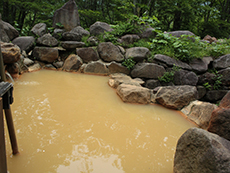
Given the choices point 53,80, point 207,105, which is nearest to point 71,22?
point 53,80

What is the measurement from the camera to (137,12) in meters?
9.91

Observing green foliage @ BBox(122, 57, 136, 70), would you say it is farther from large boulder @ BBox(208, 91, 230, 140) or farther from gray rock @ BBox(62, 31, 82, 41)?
large boulder @ BBox(208, 91, 230, 140)

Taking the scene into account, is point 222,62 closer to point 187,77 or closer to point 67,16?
point 187,77

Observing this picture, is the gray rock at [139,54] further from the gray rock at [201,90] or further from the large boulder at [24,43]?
the large boulder at [24,43]

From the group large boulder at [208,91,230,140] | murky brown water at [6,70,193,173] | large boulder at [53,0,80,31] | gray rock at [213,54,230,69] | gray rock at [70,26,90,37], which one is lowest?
murky brown water at [6,70,193,173]

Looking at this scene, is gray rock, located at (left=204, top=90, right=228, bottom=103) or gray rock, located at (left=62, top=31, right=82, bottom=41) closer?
gray rock, located at (left=204, top=90, right=228, bottom=103)

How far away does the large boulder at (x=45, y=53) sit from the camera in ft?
24.2

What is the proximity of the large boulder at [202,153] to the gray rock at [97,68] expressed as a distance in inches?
217

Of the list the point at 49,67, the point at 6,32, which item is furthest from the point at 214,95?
the point at 6,32

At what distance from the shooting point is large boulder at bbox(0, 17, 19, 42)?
6.47m

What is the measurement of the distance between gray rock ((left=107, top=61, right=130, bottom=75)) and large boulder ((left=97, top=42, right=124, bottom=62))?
296mm

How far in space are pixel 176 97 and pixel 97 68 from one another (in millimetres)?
3894

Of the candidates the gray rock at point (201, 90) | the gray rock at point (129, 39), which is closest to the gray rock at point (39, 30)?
the gray rock at point (129, 39)

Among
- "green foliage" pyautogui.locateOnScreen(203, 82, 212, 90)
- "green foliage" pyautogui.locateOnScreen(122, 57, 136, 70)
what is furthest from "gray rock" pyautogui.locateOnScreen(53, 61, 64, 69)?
"green foliage" pyautogui.locateOnScreen(203, 82, 212, 90)
